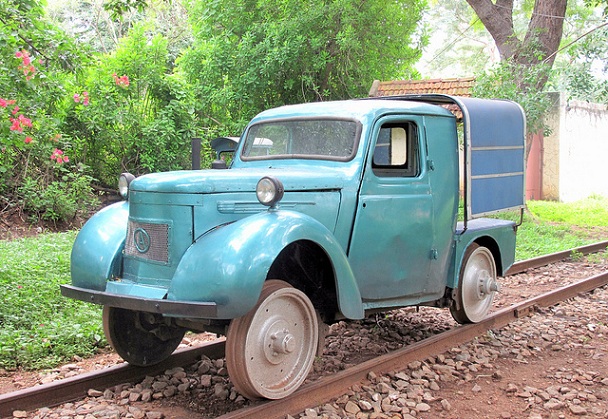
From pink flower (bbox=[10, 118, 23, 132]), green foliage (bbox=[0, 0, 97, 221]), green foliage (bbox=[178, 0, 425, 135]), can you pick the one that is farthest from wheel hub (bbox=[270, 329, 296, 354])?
green foliage (bbox=[178, 0, 425, 135])

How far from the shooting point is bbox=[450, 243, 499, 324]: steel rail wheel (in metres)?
5.73

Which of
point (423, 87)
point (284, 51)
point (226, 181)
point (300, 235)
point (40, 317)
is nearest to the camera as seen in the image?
point (300, 235)

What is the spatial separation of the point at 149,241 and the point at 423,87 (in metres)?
11.1

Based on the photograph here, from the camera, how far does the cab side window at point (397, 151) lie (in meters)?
5.17

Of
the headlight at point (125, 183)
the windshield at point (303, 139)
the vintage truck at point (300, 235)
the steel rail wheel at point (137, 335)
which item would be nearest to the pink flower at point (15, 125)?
the vintage truck at point (300, 235)

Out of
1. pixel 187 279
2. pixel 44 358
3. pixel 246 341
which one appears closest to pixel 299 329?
pixel 246 341

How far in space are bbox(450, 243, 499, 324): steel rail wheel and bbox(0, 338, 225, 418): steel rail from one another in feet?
7.10

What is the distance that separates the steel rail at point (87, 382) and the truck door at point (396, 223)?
4.53 feet

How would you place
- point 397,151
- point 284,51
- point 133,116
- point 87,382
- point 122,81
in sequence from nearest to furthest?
point 87,382 → point 397,151 → point 122,81 → point 133,116 → point 284,51

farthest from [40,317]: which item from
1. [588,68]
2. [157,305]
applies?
[588,68]

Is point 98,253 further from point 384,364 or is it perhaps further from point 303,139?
point 384,364

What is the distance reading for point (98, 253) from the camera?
435 cm

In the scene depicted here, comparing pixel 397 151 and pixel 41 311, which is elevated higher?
pixel 397 151

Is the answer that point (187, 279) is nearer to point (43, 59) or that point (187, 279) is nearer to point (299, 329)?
point (299, 329)
